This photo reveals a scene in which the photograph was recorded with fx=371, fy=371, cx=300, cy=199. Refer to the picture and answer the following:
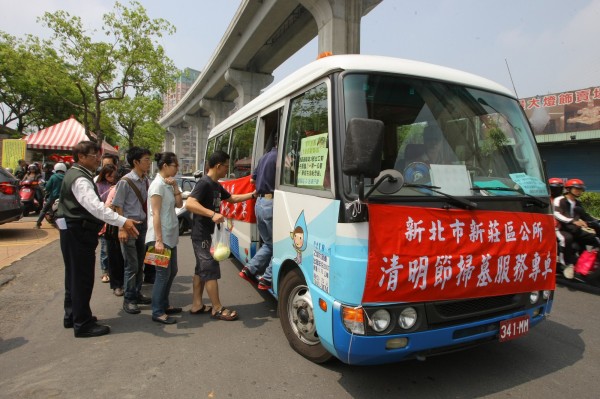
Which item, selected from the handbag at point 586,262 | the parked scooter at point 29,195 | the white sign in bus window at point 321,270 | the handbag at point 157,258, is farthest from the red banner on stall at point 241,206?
the parked scooter at point 29,195

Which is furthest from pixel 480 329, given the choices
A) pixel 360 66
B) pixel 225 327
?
pixel 225 327

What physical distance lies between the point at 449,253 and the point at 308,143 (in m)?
1.41

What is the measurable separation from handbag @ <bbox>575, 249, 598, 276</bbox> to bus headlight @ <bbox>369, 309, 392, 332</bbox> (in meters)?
4.46

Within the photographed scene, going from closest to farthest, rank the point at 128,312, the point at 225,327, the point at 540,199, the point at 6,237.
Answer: the point at 540,199 → the point at 225,327 → the point at 128,312 → the point at 6,237

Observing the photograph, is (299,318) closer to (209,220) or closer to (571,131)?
(209,220)

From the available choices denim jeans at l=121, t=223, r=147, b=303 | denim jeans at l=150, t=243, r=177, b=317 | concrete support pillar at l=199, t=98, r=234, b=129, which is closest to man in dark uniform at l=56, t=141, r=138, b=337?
denim jeans at l=150, t=243, r=177, b=317

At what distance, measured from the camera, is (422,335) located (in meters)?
2.46

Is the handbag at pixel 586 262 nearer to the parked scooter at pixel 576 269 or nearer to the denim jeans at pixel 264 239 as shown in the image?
the parked scooter at pixel 576 269

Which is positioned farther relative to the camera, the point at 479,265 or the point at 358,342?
the point at 479,265

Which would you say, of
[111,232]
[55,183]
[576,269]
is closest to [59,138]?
[55,183]

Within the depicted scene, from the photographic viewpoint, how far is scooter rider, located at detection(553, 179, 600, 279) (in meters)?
5.57

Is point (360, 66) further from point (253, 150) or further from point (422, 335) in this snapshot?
point (253, 150)

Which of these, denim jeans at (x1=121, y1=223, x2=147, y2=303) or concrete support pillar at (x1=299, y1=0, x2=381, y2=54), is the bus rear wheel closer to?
denim jeans at (x1=121, y1=223, x2=147, y2=303)

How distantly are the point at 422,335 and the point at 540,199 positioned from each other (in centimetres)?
147
